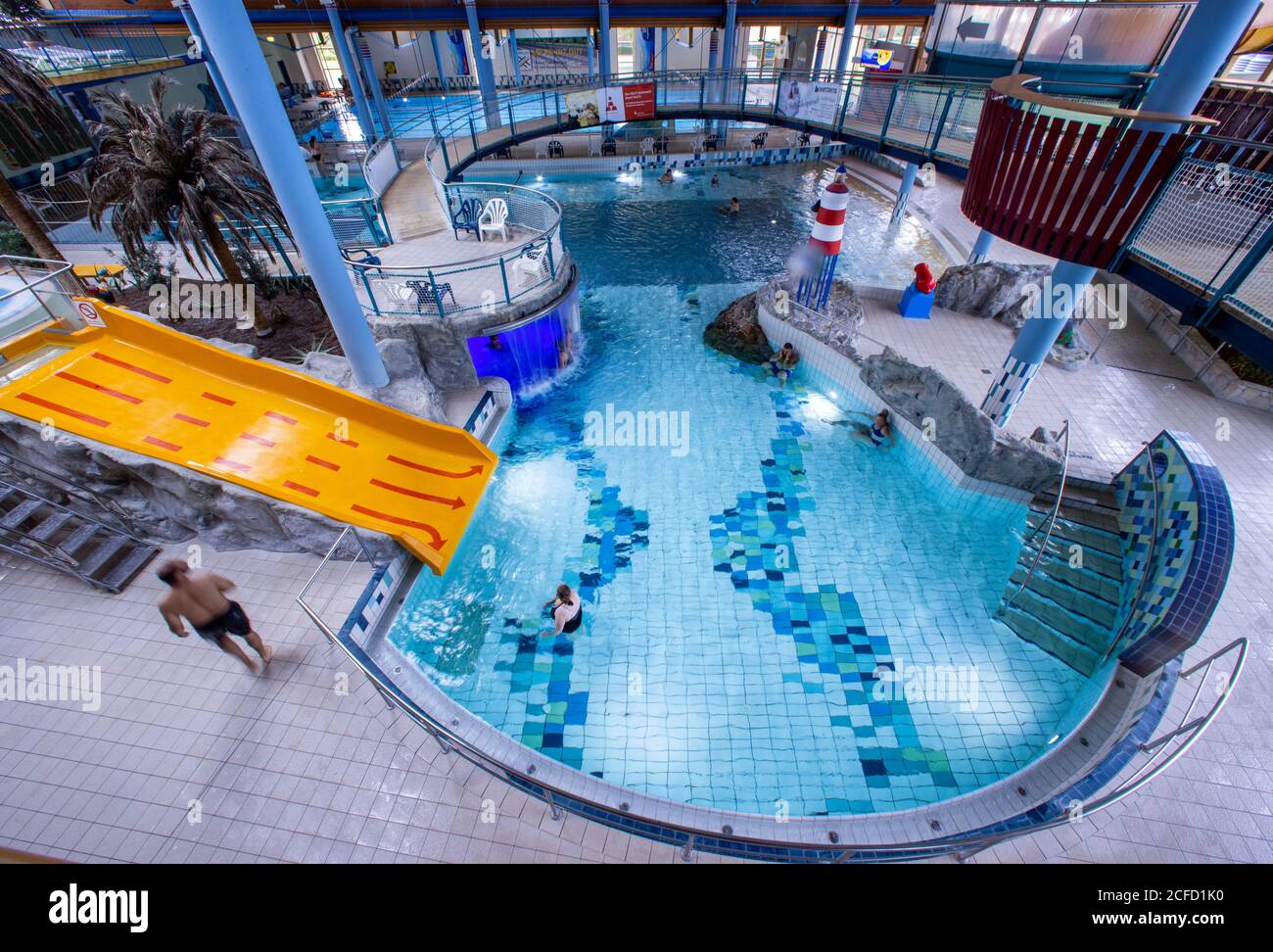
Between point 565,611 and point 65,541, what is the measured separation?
537 cm

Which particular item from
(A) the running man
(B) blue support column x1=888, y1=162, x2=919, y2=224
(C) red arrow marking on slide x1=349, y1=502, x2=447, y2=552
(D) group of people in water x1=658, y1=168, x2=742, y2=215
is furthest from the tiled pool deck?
(D) group of people in water x1=658, y1=168, x2=742, y2=215

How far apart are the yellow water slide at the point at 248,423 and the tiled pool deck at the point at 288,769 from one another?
1.05m

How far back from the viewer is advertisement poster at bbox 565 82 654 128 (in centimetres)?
1566

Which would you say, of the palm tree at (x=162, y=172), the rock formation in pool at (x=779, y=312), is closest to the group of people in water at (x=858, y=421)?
the rock formation in pool at (x=779, y=312)

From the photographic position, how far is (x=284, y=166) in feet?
18.4

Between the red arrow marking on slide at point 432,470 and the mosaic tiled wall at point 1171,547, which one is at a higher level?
the mosaic tiled wall at point 1171,547

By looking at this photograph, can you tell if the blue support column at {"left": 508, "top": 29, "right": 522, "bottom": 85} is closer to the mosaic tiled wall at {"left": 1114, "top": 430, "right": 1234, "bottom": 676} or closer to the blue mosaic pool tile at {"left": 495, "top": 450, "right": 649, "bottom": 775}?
the blue mosaic pool tile at {"left": 495, "top": 450, "right": 649, "bottom": 775}

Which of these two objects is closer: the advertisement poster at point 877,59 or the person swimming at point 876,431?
the person swimming at point 876,431

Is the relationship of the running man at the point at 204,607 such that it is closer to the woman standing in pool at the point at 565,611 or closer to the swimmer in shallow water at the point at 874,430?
the woman standing in pool at the point at 565,611

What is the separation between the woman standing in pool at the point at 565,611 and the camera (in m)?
6.02

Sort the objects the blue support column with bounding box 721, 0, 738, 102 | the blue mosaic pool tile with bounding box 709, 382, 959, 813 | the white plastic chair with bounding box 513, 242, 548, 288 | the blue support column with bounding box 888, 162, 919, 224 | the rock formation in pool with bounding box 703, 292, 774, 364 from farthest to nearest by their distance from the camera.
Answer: the blue support column with bounding box 721, 0, 738, 102 < the blue support column with bounding box 888, 162, 919, 224 < the rock formation in pool with bounding box 703, 292, 774, 364 < the white plastic chair with bounding box 513, 242, 548, 288 < the blue mosaic pool tile with bounding box 709, 382, 959, 813

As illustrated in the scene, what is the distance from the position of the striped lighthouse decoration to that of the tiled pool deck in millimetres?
6795
